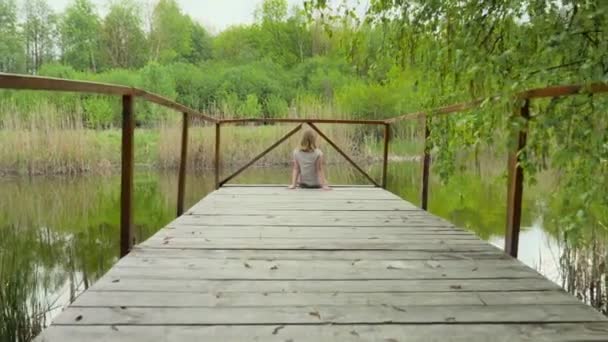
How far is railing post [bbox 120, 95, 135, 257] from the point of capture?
2.38m

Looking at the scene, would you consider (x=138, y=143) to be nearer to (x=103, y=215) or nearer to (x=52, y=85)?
(x=103, y=215)

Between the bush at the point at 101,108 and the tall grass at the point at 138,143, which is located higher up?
the bush at the point at 101,108

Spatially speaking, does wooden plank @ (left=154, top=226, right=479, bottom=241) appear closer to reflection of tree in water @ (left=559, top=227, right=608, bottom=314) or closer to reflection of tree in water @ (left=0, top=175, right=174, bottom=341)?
reflection of tree in water @ (left=0, top=175, right=174, bottom=341)

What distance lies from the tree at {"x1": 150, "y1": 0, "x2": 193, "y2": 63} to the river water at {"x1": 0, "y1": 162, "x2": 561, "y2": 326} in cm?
1924

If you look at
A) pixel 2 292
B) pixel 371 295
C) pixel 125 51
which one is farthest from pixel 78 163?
pixel 125 51

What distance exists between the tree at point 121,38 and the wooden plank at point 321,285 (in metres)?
25.8

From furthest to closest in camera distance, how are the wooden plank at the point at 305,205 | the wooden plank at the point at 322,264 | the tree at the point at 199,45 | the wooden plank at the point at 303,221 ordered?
1. the tree at the point at 199,45
2. the wooden plank at the point at 305,205
3. the wooden plank at the point at 303,221
4. the wooden plank at the point at 322,264

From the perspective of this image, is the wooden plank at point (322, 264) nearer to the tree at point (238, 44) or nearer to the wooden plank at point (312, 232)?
the wooden plank at point (312, 232)

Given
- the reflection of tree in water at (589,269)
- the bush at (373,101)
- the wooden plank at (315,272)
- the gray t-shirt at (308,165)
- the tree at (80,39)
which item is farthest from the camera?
the tree at (80,39)

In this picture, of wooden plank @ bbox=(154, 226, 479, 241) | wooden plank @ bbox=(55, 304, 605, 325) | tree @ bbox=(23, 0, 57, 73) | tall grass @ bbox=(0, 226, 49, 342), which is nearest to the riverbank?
tall grass @ bbox=(0, 226, 49, 342)

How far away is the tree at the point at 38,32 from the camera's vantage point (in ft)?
81.9

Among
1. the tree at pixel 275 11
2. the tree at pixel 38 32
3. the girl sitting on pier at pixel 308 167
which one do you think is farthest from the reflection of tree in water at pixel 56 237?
the tree at pixel 275 11

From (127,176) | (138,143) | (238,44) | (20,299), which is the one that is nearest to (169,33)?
(238,44)

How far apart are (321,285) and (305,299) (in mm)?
173
